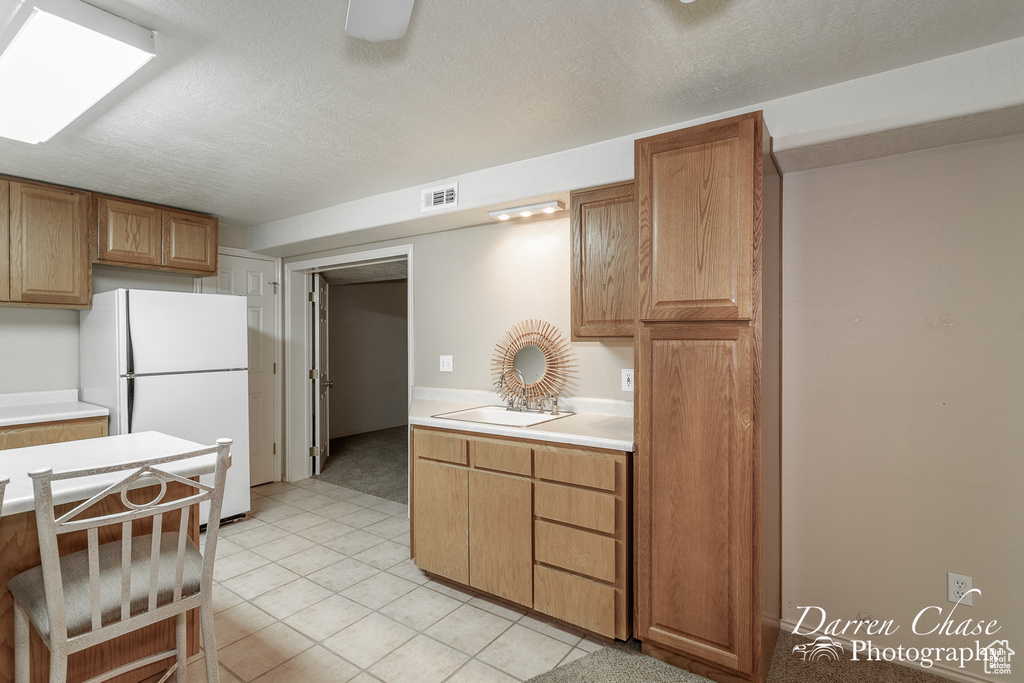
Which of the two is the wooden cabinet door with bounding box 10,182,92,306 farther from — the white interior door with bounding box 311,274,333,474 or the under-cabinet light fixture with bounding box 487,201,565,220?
the under-cabinet light fixture with bounding box 487,201,565,220

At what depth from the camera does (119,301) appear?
3.21 meters

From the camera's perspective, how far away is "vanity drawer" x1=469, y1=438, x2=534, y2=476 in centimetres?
244

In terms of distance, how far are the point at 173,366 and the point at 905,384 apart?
410 cm

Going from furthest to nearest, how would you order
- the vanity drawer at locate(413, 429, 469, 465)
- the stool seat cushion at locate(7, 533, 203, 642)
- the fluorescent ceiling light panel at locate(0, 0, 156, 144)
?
the vanity drawer at locate(413, 429, 469, 465) < the fluorescent ceiling light panel at locate(0, 0, 156, 144) < the stool seat cushion at locate(7, 533, 203, 642)

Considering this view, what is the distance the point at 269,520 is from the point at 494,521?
2.13 meters

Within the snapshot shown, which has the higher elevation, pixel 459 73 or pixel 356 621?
pixel 459 73

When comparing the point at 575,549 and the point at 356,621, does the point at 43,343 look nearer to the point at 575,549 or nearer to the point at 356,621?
the point at 356,621

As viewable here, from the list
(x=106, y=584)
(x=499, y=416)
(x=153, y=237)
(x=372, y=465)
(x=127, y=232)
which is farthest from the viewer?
(x=372, y=465)

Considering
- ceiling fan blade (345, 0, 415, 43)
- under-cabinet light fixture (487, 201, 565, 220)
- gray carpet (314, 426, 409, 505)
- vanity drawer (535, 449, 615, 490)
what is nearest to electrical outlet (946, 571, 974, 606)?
vanity drawer (535, 449, 615, 490)

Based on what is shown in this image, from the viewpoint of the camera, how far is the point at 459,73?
194cm

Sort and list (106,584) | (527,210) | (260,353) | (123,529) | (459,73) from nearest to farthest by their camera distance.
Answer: (123,529) → (106,584) → (459,73) → (527,210) → (260,353)

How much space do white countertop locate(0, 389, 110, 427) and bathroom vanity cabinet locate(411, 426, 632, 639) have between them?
2.11 metres

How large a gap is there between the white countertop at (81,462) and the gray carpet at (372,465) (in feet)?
8.03

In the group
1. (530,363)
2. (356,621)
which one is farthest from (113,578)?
(530,363)
